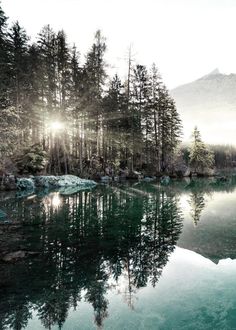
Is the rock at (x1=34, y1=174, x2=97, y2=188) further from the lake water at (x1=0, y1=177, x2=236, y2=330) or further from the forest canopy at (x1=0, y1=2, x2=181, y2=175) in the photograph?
the lake water at (x1=0, y1=177, x2=236, y2=330)

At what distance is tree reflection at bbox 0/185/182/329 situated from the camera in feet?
21.7

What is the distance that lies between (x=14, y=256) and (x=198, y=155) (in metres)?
58.3

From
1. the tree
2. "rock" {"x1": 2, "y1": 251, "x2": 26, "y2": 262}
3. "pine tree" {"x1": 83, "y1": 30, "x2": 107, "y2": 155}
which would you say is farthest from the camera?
the tree

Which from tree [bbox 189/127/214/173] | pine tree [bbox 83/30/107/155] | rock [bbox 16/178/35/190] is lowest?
rock [bbox 16/178/35/190]

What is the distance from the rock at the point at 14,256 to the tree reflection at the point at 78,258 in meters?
0.31

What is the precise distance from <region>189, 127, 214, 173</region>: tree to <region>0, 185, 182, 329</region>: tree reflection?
47.9 metres

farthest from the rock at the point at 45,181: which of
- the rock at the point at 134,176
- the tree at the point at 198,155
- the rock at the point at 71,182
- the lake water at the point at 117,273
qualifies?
the tree at the point at 198,155

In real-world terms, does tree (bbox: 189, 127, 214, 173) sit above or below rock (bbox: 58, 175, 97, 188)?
above

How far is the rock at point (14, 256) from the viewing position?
30.6ft

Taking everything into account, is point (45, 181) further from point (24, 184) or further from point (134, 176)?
point (134, 176)

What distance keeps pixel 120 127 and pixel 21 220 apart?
124 feet

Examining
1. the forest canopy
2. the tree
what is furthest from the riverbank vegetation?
the tree

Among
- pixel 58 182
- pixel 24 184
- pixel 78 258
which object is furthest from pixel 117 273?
pixel 58 182

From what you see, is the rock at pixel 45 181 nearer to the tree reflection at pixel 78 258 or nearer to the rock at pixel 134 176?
the tree reflection at pixel 78 258
